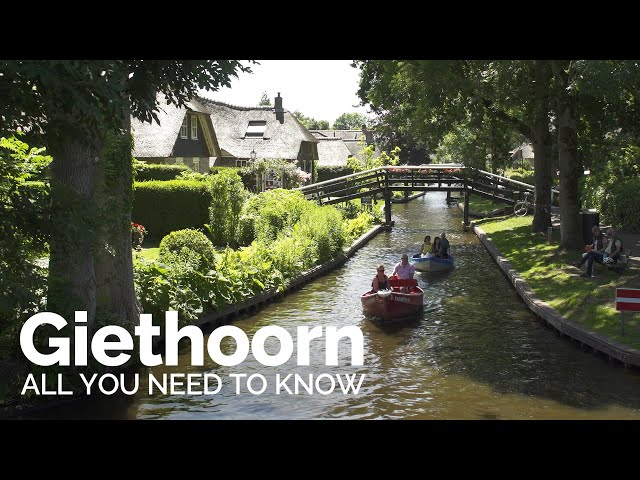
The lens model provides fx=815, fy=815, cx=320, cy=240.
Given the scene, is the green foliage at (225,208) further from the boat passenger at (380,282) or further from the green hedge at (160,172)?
the boat passenger at (380,282)

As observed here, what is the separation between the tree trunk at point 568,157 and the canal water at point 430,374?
3.82m

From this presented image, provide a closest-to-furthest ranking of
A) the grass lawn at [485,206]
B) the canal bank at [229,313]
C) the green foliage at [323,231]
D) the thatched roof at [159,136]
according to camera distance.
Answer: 1. the canal bank at [229,313]
2. the green foliage at [323,231]
3. the thatched roof at [159,136]
4. the grass lawn at [485,206]

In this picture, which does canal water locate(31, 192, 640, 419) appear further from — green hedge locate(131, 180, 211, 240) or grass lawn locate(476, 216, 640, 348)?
green hedge locate(131, 180, 211, 240)

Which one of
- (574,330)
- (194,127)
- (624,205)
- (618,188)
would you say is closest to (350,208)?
(194,127)

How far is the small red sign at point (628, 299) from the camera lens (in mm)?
15742

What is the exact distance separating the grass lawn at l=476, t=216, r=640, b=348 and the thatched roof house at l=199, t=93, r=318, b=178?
1296 inches

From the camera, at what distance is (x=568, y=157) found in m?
25.2

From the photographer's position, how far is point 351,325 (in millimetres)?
19750

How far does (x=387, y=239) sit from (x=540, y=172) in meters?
8.33

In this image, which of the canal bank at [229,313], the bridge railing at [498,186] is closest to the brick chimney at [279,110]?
the bridge railing at [498,186]

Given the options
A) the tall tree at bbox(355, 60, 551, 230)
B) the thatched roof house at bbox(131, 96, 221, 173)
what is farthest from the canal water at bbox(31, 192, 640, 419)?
the thatched roof house at bbox(131, 96, 221, 173)

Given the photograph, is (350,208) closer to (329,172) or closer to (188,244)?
(188,244)

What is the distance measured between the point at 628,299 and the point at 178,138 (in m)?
37.3
